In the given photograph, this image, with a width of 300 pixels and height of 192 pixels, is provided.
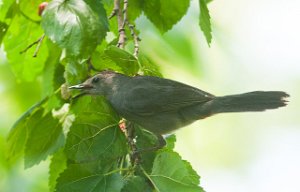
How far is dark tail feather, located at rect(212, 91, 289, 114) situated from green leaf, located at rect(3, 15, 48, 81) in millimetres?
1041

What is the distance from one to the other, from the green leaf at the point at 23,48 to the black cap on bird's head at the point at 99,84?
1.32 ft

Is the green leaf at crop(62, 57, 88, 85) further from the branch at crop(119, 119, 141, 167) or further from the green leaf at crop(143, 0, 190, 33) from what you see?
the green leaf at crop(143, 0, 190, 33)

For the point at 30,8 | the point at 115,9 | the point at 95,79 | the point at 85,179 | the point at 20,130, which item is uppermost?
the point at 30,8

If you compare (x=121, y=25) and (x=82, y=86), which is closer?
(x=121, y=25)

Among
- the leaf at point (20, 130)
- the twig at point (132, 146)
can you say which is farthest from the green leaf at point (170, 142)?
the leaf at point (20, 130)

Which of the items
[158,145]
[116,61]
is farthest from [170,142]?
[116,61]

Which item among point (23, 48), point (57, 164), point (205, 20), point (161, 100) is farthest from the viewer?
point (23, 48)

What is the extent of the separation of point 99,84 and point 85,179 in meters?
0.92

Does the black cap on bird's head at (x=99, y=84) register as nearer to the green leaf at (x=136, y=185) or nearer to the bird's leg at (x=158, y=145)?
the bird's leg at (x=158, y=145)

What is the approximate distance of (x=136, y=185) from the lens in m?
2.76

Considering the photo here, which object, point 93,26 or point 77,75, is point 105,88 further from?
point 93,26

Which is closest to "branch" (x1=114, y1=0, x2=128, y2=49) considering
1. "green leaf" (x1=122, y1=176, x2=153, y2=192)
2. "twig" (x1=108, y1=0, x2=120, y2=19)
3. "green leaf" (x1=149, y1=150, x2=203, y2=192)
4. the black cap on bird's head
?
"twig" (x1=108, y1=0, x2=120, y2=19)

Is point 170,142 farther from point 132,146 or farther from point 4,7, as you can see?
point 4,7

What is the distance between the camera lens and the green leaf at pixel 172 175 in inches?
111
